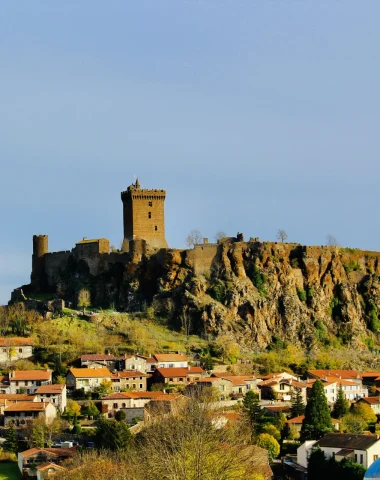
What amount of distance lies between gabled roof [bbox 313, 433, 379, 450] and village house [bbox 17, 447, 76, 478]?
14299 millimetres

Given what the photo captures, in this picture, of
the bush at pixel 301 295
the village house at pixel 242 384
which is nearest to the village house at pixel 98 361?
the village house at pixel 242 384

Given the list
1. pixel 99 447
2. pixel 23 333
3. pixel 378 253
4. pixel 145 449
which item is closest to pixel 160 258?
pixel 23 333

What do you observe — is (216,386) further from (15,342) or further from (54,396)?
(15,342)

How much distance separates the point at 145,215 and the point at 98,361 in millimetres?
19324

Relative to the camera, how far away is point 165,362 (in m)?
77.9

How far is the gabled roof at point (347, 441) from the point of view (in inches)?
2295

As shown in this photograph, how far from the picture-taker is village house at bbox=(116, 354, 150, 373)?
7756 cm

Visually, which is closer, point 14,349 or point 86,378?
point 86,378

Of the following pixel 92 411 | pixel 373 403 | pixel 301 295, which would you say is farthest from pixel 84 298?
pixel 373 403

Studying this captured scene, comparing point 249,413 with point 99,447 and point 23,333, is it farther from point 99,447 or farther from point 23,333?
point 23,333

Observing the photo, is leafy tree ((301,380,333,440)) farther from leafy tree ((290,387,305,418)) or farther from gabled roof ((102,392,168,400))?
gabled roof ((102,392,168,400))

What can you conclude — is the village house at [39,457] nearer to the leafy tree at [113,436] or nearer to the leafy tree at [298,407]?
the leafy tree at [113,436]

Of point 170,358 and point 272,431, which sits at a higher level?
point 170,358

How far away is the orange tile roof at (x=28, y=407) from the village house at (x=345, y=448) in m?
16.3
